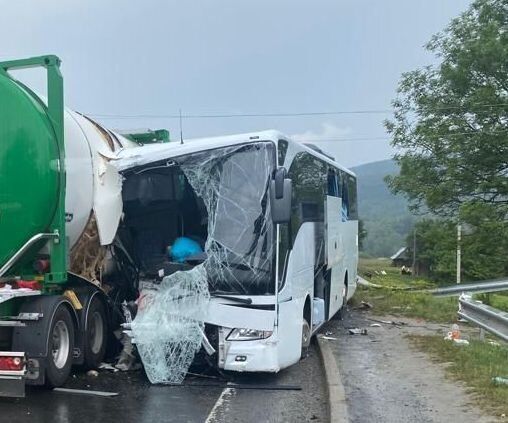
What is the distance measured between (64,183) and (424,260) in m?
69.8

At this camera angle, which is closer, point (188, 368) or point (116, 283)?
point (188, 368)

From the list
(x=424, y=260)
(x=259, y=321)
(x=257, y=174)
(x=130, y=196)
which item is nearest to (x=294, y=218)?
(x=257, y=174)

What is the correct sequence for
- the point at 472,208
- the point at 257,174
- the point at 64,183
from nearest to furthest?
1. the point at 64,183
2. the point at 257,174
3. the point at 472,208

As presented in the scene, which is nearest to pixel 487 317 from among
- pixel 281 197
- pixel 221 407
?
pixel 281 197

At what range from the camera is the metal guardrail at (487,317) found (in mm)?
8195

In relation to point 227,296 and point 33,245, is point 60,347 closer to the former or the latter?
point 33,245

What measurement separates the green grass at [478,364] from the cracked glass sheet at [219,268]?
251 centimetres

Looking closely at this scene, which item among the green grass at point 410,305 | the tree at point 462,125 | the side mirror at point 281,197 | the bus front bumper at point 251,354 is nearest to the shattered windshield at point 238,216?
the side mirror at point 281,197

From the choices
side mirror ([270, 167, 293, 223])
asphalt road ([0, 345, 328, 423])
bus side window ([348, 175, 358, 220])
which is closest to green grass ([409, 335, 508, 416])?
asphalt road ([0, 345, 328, 423])

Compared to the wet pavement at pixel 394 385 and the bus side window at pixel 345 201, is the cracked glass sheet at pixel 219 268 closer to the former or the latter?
the wet pavement at pixel 394 385

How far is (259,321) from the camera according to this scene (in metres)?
7.53

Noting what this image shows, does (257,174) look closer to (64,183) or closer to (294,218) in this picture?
(294,218)

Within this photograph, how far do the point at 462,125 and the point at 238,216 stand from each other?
19.2 meters

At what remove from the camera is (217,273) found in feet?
25.4
